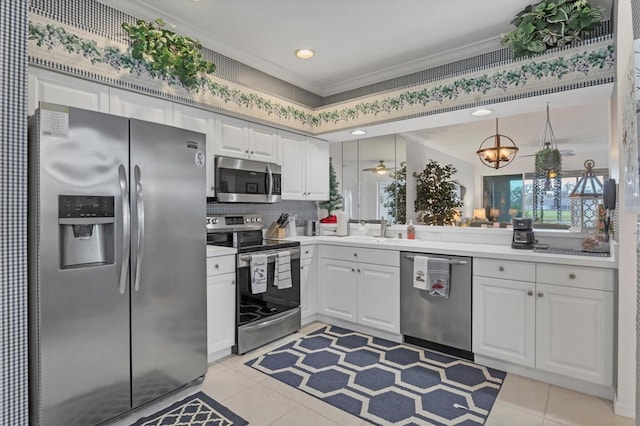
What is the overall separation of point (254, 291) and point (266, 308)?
25 cm

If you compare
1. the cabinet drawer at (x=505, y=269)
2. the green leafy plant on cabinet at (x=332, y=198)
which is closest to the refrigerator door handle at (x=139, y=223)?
the cabinet drawer at (x=505, y=269)

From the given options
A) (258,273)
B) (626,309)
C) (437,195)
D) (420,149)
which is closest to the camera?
(626,309)

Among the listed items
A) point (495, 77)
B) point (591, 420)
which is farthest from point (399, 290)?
point (495, 77)

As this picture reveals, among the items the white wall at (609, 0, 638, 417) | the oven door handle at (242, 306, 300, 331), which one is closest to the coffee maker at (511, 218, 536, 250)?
the white wall at (609, 0, 638, 417)

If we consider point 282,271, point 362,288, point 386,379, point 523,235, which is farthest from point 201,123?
point 523,235

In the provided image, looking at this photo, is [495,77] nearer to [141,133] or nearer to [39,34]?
[141,133]

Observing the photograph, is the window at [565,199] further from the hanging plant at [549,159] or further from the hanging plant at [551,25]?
the hanging plant at [551,25]

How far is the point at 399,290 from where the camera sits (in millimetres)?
3088

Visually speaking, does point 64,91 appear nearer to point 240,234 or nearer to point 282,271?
point 240,234

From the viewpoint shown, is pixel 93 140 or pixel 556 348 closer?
pixel 93 140

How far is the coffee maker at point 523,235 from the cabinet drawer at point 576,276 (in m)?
0.36

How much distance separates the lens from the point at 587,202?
2850 millimetres

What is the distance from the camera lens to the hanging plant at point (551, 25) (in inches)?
87.7

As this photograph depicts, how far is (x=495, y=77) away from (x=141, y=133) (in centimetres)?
260
